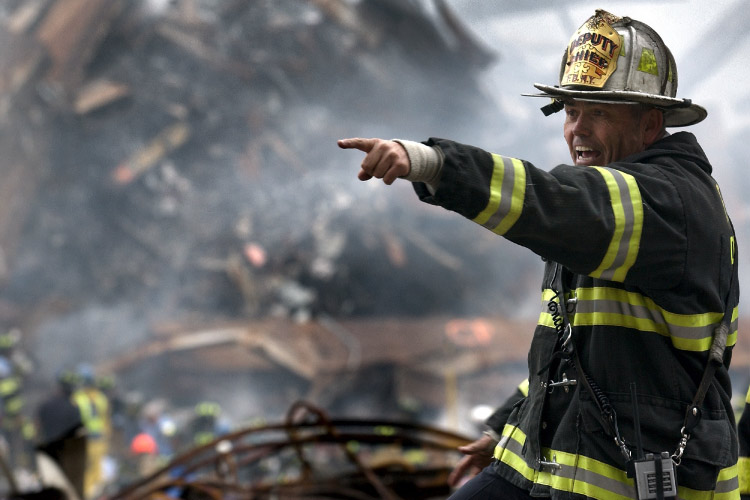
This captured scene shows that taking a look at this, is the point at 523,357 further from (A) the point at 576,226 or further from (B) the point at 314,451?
(A) the point at 576,226

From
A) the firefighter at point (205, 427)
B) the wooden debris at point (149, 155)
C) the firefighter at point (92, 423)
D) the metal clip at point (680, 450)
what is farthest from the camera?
the wooden debris at point (149, 155)

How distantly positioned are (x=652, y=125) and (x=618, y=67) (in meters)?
0.15

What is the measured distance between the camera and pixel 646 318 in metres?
1.40

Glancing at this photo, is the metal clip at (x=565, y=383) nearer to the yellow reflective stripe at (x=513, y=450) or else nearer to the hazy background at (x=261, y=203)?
the yellow reflective stripe at (x=513, y=450)

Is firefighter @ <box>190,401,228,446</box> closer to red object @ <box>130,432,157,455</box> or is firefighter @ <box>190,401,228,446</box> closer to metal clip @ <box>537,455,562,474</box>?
red object @ <box>130,432,157,455</box>

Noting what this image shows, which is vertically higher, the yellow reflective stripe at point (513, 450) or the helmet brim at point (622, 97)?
the helmet brim at point (622, 97)

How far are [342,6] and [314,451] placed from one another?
7.42m

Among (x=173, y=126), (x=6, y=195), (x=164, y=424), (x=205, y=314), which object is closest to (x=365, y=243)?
(x=205, y=314)

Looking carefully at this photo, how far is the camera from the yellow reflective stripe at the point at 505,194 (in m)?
1.21

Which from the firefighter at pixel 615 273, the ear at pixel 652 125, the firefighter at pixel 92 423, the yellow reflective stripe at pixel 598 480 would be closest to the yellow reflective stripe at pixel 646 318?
the firefighter at pixel 615 273

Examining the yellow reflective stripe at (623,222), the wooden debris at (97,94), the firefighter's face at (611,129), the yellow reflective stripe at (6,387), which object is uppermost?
the wooden debris at (97,94)

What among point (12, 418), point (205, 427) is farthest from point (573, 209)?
point (12, 418)

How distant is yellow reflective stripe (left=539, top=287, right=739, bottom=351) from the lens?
137cm

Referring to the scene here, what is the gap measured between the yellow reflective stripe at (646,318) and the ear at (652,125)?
0.36 meters
